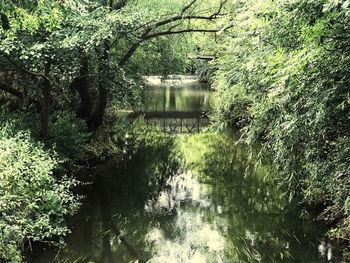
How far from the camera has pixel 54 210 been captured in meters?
7.79

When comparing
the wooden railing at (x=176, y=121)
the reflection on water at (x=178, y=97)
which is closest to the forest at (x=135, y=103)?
the wooden railing at (x=176, y=121)

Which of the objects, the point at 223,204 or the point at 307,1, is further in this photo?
the point at 223,204

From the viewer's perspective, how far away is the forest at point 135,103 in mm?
5419

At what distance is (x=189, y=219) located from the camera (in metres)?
10.0

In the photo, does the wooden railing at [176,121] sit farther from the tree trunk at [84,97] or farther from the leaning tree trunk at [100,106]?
the tree trunk at [84,97]

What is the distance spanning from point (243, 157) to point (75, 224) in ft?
26.8

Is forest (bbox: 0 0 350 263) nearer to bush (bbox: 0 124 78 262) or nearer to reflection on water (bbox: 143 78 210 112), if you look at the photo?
bush (bbox: 0 124 78 262)

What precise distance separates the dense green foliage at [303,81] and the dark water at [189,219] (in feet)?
6.53

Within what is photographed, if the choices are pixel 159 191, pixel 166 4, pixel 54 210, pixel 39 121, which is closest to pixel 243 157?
pixel 159 191

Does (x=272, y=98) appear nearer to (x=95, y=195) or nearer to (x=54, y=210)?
(x=54, y=210)

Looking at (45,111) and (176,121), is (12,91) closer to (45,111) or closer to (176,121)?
(45,111)

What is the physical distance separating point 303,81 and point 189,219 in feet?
17.6

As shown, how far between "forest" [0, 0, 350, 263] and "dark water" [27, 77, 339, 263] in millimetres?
166

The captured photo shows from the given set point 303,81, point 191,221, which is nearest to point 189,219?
point 191,221
